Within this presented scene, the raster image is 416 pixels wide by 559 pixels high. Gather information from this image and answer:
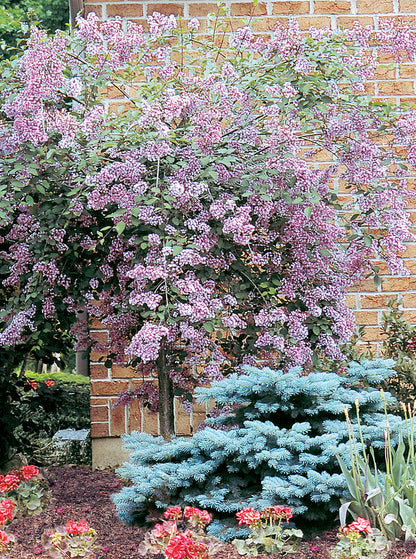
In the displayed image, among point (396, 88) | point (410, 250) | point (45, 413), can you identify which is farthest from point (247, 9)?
point (45, 413)

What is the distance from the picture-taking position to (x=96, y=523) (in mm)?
3043

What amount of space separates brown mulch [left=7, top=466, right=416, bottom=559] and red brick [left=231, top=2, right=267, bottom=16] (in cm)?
287

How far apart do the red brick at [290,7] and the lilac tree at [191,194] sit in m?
0.99

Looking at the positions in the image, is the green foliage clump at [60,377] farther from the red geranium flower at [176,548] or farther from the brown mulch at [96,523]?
the red geranium flower at [176,548]

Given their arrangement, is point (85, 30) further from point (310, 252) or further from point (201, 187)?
point (310, 252)

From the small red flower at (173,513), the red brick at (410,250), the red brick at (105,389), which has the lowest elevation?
the small red flower at (173,513)

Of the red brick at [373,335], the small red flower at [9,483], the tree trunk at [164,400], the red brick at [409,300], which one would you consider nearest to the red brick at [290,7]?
the red brick at [409,300]

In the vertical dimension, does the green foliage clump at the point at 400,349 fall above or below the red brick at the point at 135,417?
above

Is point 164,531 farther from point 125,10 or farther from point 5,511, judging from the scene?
point 125,10

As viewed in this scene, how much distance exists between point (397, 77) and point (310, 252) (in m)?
1.71

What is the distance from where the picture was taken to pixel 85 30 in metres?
3.21

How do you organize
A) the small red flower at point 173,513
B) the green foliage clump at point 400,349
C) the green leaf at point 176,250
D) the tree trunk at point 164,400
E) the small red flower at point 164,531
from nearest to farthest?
the small red flower at point 164,531
the small red flower at point 173,513
the green leaf at point 176,250
the tree trunk at point 164,400
the green foliage clump at point 400,349

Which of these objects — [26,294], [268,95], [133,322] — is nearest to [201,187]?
[268,95]

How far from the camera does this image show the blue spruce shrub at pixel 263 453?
266cm
